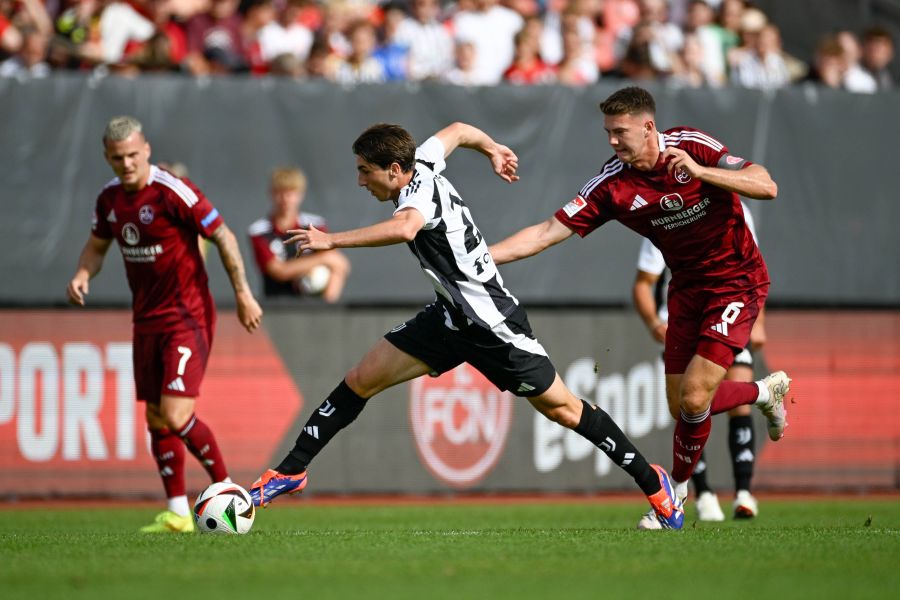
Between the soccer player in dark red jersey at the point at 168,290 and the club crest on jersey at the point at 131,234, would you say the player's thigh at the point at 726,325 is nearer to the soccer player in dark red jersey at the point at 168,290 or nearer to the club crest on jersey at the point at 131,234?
the soccer player in dark red jersey at the point at 168,290

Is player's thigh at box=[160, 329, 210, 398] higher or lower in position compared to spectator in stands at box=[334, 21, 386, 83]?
lower

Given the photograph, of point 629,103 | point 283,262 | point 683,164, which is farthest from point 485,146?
point 283,262

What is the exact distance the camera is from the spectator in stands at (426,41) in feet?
49.6

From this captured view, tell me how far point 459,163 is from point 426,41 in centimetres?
191

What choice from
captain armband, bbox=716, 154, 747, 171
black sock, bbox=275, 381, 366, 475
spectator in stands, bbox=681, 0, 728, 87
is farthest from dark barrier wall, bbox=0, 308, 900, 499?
captain armband, bbox=716, 154, 747, 171

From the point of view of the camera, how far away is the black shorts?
294 inches

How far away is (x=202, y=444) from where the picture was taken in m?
8.52

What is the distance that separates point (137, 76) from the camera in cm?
1358

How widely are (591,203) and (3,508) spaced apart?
19.7 feet

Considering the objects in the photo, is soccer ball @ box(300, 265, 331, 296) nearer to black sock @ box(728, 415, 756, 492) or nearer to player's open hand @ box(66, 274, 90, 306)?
player's open hand @ box(66, 274, 90, 306)

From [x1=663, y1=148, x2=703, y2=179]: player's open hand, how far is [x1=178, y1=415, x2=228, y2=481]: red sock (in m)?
3.43

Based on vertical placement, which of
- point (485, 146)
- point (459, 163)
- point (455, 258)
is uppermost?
point (459, 163)

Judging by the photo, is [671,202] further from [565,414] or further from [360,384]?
[360,384]

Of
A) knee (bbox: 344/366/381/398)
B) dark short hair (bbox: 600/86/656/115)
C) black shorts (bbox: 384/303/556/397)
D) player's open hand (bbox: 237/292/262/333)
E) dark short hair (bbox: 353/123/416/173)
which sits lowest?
knee (bbox: 344/366/381/398)
